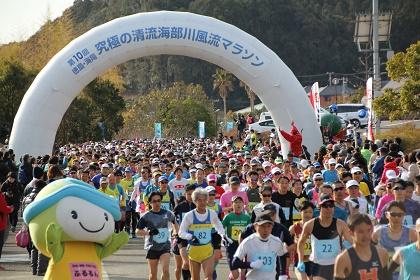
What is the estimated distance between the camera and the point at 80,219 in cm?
874

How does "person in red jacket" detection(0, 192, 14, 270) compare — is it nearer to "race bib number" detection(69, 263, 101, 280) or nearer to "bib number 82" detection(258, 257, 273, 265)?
"bib number 82" detection(258, 257, 273, 265)

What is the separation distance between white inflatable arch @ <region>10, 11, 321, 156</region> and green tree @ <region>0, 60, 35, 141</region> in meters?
17.0

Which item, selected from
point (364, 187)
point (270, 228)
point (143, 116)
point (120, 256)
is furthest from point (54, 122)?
point (143, 116)

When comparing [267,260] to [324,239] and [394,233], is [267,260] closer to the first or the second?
[324,239]

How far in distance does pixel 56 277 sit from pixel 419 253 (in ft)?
10.5

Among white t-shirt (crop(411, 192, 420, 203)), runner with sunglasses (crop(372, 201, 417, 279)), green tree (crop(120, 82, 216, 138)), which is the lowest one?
runner with sunglasses (crop(372, 201, 417, 279))

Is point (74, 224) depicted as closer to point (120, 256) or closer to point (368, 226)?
point (368, 226)

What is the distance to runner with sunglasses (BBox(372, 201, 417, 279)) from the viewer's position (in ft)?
30.1

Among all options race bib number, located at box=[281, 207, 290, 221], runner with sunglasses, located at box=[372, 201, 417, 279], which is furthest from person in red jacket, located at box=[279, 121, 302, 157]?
runner with sunglasses, located at box=[372, 201, 417, 279]

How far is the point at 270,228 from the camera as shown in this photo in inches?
400

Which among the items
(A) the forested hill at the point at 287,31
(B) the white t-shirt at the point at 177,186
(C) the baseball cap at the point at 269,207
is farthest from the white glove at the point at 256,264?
(A) the forested hill at the point at 287,31

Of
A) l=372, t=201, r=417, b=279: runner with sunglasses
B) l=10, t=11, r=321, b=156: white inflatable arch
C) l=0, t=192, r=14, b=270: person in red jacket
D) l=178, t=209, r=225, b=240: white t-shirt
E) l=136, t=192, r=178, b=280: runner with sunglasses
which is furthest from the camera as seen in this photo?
l=10, t=11, r=321, b=156: white inflatable arch

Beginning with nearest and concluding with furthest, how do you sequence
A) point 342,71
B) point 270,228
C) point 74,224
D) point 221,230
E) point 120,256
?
point 74,224, point 270,228, point 221,230, point 120,256, point 342,71

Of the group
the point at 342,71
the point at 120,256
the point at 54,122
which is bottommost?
the point at 120,256
